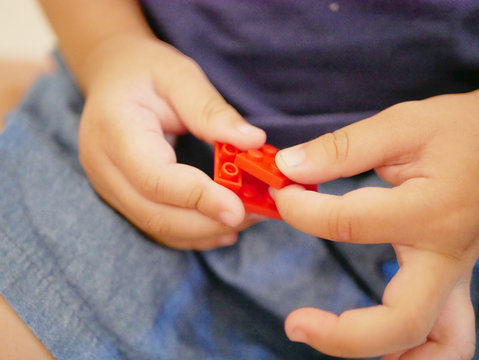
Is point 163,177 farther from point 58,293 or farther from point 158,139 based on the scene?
point 58,293

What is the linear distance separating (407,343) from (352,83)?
0.36m

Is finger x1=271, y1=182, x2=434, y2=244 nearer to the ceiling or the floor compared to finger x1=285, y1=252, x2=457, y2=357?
nearer to the ceiling

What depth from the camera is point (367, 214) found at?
43 cm

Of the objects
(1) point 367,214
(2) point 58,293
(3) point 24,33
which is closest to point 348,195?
(1) point 367,214

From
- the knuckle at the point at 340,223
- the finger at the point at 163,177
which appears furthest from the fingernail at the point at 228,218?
the knuckle at the point at 340,223

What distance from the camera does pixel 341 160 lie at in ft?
1.47

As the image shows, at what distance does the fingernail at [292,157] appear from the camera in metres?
0.45

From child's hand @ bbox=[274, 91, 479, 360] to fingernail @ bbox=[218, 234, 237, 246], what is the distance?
12 cm

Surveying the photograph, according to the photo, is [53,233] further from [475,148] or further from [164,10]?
[475,148]

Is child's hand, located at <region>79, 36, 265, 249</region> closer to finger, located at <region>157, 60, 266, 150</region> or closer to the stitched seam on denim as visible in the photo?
finger, located at <region>157, 60, 266, 150</region>

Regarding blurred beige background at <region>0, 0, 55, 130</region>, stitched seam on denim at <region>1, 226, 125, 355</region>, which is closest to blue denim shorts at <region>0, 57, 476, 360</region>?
stitched seam on denim at <region>1, 226, 125, 355</region>

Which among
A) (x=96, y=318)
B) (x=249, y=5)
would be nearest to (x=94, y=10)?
(x=249, y=5)

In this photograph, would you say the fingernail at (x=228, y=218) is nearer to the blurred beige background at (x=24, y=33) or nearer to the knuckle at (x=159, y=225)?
the knuckle at (x=159, y=225)

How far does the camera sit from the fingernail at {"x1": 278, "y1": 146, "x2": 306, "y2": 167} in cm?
45
